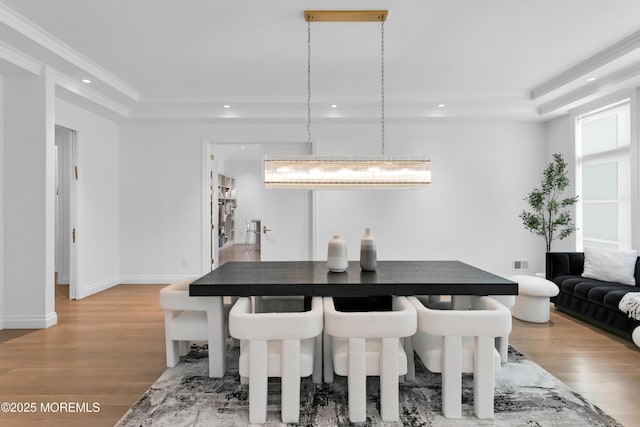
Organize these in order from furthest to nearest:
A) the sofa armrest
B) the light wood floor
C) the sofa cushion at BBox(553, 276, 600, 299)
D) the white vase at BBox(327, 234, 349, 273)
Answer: the sofa armrest
the sofa cushion at BBox(553, 276, 600, 299)
the white vase at BBox(327, 234, 349, 273)
the light wood floor

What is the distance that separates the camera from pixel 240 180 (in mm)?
11750

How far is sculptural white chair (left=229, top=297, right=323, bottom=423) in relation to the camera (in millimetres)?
1948

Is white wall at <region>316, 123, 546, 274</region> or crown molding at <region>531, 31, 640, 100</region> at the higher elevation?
crown molding at <region>531, 31, 640, 100</region>

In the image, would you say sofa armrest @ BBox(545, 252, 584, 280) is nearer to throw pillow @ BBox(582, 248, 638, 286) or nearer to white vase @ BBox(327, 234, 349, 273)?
throw pillow @ BBox(582, 248, 638, 286)

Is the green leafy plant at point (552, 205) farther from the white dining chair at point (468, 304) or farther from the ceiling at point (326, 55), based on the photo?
the white dining chair at point (468, 304)

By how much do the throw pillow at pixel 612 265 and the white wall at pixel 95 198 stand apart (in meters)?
6.06

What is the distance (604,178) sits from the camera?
15.3ft

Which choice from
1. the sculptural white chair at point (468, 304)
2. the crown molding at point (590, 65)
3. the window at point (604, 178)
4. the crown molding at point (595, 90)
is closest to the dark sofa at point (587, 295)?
the window at point (604, 178)

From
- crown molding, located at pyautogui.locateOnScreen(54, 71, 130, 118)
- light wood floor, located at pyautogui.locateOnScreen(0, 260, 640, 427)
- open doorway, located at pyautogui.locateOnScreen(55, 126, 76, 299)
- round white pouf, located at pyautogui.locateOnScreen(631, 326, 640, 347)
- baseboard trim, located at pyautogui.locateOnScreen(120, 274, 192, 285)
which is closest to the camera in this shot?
light wood floor, located at pyautogui.locateOnScreen(0, 260, 640, 427)

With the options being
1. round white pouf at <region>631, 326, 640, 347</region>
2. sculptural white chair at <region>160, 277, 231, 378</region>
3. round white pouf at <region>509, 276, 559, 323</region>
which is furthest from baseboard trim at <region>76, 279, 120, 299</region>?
round white pouf at <region>631, 326, 640, 347</region>

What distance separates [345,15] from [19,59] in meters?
2.98

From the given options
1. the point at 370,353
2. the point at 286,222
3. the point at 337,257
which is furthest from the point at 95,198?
the point at 370,353

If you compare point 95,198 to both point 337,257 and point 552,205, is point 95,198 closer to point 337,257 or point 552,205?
point 337,257

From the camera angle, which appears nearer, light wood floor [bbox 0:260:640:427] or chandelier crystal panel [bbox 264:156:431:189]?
light wood floor [bbox 0:260:640:427]
